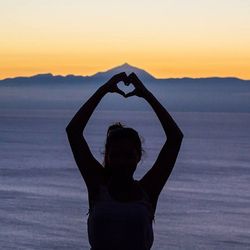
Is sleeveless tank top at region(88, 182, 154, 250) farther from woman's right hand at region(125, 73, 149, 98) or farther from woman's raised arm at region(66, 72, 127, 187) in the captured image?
woman's right hand at region(125, 73, 149, 98)

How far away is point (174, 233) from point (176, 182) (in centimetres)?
3258

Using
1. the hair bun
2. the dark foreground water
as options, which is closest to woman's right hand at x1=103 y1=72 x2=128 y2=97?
the hair bun

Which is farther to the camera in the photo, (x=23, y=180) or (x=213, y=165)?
(x=213, y=165)

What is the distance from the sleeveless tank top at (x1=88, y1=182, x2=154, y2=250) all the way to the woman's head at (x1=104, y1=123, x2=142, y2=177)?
0.17 meters

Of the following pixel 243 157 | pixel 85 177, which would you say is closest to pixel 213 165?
pixel 243 157

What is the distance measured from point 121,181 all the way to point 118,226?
0.28 metres

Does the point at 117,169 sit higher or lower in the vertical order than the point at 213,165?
higher

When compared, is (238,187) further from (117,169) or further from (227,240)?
(117,169)

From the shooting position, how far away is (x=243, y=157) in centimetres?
12950

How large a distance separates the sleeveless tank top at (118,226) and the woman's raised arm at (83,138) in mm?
213

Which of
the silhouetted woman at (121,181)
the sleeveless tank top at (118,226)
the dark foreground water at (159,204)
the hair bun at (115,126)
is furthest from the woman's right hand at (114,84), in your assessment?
the dark foreground water at (159,204)

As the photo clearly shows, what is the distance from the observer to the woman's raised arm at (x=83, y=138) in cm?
359

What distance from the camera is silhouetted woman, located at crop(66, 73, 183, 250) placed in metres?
3.32

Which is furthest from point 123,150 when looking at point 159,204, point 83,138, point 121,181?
point 159,204
